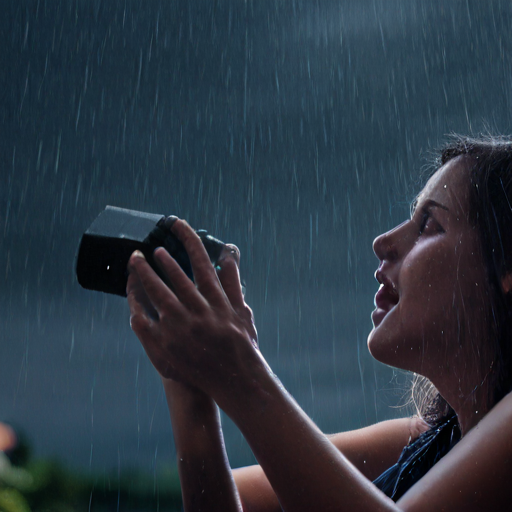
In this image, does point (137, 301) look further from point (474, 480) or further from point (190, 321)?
point (474, 480)

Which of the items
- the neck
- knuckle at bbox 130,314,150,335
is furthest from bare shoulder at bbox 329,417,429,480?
knuckle at bbox 130,314,150,335

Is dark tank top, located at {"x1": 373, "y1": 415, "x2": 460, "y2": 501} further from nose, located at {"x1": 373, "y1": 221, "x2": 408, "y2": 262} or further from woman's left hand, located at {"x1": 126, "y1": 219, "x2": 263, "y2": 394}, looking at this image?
woman's left hand, located at {"x1": 126, "y1": 219, "x2": 263, "y2": 394}

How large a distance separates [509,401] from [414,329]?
0.32 metres

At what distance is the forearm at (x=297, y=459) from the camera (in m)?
0.89

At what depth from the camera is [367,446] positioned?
1675 millimetres

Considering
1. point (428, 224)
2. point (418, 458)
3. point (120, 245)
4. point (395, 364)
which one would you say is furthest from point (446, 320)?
point (120, 245)

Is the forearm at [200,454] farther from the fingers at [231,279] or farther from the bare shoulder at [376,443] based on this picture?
the bare shoulder at [376,443]

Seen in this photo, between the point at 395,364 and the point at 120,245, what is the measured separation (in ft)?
2.43

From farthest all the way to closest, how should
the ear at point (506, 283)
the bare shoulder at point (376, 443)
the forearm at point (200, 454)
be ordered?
1. the bare shoulder at point (376, 443)
2. the ear at point (506, 283)
3. the forearm at point (200, 454)

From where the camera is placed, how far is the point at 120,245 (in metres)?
1.14

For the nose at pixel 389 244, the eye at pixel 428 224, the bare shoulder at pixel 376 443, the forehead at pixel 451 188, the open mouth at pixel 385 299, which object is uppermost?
the forehead at pixel 451 188

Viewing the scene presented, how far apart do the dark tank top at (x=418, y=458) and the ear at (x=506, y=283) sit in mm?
426

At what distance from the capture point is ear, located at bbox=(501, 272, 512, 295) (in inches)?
53.1

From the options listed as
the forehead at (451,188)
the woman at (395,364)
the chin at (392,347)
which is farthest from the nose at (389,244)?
the chin at (392,347)
